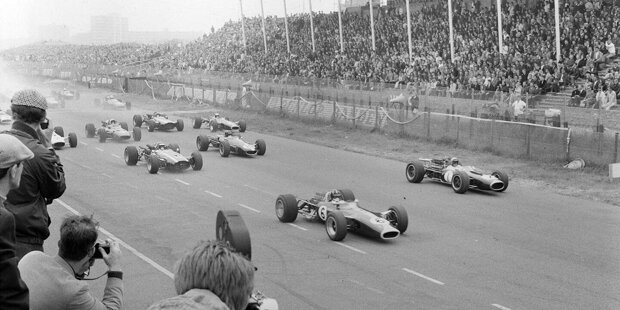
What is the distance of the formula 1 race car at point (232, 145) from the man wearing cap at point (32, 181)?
1798cm

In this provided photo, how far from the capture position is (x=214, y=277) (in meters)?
3.38

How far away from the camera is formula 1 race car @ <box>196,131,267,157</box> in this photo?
24.3 m

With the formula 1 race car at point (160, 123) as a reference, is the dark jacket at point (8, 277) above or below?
above

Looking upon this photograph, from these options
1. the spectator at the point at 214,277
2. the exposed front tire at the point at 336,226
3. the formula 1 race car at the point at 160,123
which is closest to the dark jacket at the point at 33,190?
the spectator at the point at 214,277

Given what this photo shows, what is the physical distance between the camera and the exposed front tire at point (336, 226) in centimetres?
1301

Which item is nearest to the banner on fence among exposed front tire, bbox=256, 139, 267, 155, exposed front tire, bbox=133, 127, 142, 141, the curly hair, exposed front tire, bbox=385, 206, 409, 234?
exposed front tire, bbox=256, 139, 267, 155

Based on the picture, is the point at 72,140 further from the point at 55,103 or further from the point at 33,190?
the point at 33,190

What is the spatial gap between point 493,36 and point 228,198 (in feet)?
67.1

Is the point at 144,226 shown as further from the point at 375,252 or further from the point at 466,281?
the point at 466,281

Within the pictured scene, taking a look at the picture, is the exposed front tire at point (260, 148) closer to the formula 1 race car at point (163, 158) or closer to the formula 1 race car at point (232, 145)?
the formula 1 race car at point (232, 145)

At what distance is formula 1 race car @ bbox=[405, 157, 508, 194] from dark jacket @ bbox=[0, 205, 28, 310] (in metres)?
15.1

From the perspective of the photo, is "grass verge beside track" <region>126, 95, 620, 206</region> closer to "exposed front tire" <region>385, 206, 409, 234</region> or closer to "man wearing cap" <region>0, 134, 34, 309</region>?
"exposed front tire" <region>385, 206, 409, 234</region>

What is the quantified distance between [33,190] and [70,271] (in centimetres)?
137

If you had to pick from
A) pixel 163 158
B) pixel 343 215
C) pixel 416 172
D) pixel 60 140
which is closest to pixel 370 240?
pixel 343 215
